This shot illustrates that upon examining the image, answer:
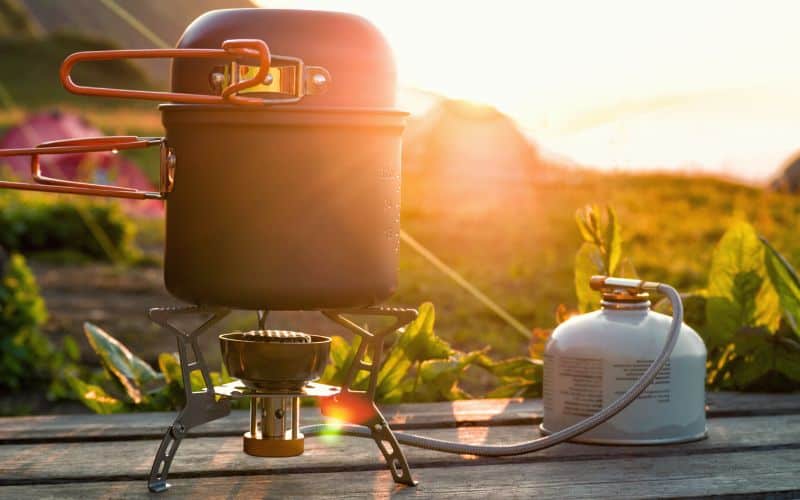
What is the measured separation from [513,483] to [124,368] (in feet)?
3.80

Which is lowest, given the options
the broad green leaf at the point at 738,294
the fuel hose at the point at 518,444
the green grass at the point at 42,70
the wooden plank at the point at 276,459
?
the wooden plank at the point at 276,459

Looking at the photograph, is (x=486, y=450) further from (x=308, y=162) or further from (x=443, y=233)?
(x=443, y=233)

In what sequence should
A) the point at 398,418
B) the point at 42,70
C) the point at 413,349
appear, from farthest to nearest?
the point at 42,70 → the point at 413,349 → the point at 398,418

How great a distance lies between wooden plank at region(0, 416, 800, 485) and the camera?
170 centimetres

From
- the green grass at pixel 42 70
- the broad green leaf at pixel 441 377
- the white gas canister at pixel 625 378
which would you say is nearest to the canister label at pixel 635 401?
the white gas canister at pixel 625 378

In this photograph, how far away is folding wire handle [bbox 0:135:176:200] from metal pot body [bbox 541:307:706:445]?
2.68 ft

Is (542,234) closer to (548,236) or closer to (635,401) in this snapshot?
(548,236)

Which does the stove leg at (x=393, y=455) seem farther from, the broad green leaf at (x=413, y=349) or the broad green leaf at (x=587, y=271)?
the broad green leaf at (x=587, y=271)

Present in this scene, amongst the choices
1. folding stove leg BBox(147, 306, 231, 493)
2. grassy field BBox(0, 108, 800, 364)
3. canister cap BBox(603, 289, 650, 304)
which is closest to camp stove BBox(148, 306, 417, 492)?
folding stove leg BBox(147, 306, 231, 493)

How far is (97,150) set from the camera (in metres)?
1.62

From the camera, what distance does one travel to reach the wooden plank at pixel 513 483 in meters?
1.57

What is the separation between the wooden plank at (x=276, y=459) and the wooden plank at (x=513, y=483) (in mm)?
41

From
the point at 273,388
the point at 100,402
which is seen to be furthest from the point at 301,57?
the point at 100,402

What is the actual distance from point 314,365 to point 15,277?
2.76 m
